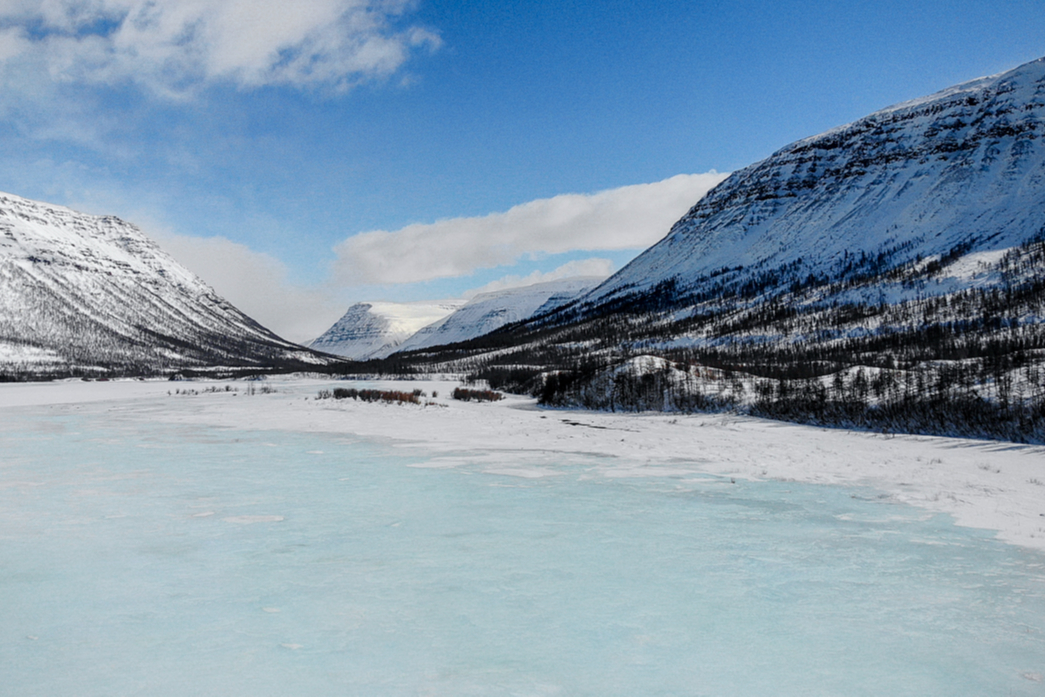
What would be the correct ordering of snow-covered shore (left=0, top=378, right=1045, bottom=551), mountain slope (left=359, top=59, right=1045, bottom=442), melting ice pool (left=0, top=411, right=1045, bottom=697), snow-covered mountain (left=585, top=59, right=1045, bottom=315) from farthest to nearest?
snow-covered mountain (left=585, top=59, right=1045, bottom=315) → mountain slope (left=359, top=59, right=1045, bottom=442) → snow-covered shore (left=0, top=378, right=1045, bottom=551) → melting ice pool (left=0, top=411, right=1045, bottom=697)

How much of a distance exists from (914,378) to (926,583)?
83.8ft

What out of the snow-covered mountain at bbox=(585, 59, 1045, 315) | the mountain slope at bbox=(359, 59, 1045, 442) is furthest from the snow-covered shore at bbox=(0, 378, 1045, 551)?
the snow-covered mountain at bbox=(585, 59, 1045, 315)

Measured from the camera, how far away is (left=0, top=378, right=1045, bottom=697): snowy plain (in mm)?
5234

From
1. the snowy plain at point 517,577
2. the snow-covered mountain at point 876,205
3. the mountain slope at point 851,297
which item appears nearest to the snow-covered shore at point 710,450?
the snowy plain at point 517,577

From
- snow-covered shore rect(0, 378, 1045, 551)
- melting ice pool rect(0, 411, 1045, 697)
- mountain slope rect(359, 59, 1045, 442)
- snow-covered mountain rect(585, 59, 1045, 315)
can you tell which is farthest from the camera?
snow-covered mountain rect(585, 59, 1045, 315)

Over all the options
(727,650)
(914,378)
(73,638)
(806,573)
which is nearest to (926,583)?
(806,573)

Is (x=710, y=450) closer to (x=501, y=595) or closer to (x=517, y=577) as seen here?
(x=517, y=577)

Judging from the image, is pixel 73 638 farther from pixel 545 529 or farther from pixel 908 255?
pixel 908 255

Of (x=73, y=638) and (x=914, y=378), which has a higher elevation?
(x=914, y=378)

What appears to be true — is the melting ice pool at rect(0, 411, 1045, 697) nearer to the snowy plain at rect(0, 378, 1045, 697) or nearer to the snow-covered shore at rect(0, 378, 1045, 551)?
the snowy plain at rect(0, 378, 1045, 697)

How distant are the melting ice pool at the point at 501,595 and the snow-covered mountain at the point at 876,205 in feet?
333

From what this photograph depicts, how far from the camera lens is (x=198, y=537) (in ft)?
29.8

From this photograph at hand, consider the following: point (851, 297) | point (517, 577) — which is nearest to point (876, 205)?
point (851, 297)

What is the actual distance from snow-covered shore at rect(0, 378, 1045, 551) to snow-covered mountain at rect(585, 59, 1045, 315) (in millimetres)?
86250
